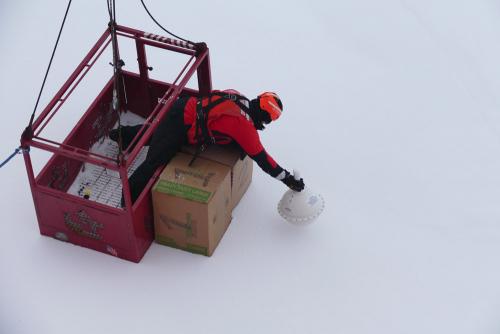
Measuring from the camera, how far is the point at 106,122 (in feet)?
22.1

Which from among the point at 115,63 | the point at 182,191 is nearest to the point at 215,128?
the point at 182,191

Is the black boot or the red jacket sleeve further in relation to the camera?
the black boot

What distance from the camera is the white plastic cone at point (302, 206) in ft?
19.7

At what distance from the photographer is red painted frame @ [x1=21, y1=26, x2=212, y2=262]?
17.7 ft

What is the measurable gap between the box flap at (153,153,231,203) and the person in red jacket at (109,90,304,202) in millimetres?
125

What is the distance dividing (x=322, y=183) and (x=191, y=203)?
60.1 inches

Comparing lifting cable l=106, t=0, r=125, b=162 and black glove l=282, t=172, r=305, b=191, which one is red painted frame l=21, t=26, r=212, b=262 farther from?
black glove l=282, t=172, r=305, b=191

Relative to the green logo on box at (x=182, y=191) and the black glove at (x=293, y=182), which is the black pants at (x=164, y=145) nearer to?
the green logo on box at (x=182, y=191)

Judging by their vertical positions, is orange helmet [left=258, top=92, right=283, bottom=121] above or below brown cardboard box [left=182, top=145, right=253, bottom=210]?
above

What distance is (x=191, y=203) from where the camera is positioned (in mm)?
5602

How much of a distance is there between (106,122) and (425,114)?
3.18 m

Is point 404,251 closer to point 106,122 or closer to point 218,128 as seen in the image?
point 218,128

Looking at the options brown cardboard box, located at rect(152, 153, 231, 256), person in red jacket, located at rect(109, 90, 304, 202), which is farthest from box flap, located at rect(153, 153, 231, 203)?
person in red jacket, located at rect(109, 90, 304, 202)

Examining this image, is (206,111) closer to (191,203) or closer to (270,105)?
(270,105)
